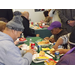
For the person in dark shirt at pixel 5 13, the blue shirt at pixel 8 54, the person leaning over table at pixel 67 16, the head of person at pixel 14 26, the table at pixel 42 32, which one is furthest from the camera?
the table at pixel 42 32

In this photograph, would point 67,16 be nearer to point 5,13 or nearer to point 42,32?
point 42,32

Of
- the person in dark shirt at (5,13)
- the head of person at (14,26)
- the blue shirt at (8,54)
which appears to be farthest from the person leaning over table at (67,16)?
the blue shirt at (8,54)

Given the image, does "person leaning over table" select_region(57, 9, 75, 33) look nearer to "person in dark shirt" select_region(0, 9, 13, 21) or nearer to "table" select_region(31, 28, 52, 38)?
"table" select_region(31, 28, 52, 38)

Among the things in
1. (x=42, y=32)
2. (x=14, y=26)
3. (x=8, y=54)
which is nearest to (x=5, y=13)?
(x=42, y=32)

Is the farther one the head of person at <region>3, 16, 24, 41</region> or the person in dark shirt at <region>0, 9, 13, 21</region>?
the person in dark shirt at <region>0, 9, 13, 21</region>

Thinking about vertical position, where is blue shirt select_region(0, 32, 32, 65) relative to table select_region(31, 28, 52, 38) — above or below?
above

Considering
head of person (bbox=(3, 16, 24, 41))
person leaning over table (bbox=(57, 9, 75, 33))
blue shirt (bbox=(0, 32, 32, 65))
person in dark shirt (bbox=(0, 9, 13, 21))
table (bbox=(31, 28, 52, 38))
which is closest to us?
Result: blue shirt (bbox=(0, 32, 32, 65))

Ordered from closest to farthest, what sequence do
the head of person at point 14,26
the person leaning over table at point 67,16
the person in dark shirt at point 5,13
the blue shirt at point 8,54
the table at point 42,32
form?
1. the blue shirt at point 8,54
2. the head of person at point 14,26
3. the person in dark shirt at point 5,13
4. the person leaning over table at point 67,16
5. the table at point 42,32

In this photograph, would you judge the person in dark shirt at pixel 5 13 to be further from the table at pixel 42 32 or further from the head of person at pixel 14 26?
the head of person at pixel 14 26

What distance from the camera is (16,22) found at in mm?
1203

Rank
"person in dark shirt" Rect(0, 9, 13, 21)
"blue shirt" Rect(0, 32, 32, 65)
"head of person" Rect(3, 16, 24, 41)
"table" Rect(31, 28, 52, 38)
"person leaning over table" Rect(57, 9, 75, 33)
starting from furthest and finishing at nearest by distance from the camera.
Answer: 1. "table" Rect(31, 28, 52, 38)
2. "person leaning over table" Rect(57, 9, 75, 33)
3. "person in dark shirt" Rect(0, 9, 13, 21)
4. "head of person" Rect(3, 16, 24, 41)
5. "blue shirt" Rect(0, 32, 32, 65)

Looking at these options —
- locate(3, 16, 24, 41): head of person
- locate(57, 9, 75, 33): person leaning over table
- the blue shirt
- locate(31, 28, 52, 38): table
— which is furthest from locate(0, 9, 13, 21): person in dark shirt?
the blue shirt
